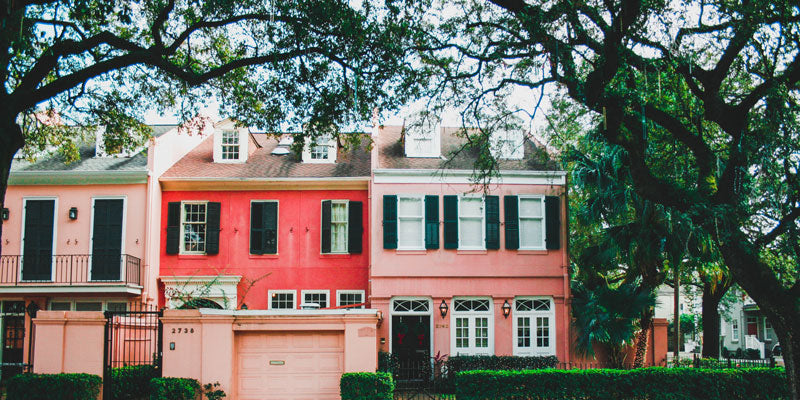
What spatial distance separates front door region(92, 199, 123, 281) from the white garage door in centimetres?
796

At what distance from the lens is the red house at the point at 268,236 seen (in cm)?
2464

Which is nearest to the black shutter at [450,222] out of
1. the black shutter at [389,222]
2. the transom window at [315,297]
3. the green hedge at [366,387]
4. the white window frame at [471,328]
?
the black shutter at [389,222]

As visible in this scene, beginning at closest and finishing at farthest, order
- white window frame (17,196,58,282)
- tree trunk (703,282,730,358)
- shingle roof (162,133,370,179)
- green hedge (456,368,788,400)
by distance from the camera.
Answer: green hedge (456,368,788,400), white window frame (17,196,58,282), shingle roof (162,133,370,179), tree trunk (703,282,730,358)

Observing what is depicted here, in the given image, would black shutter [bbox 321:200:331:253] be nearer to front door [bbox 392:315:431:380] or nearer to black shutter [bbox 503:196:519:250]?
front door [bbox 392:315:431:380]

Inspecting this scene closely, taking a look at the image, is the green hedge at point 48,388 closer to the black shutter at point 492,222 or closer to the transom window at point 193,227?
the transom window at point 193,227

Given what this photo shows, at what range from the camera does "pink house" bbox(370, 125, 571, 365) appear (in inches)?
939

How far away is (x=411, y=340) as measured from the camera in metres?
23.8

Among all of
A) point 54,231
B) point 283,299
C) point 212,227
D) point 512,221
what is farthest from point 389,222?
point 54,231

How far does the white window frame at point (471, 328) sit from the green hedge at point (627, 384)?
6.28 m

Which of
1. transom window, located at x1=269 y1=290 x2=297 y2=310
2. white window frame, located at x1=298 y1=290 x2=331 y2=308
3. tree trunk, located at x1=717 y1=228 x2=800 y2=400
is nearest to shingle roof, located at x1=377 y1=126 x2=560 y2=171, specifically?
white window frame, located at x1=298 y1=290 x2=331 y2=308

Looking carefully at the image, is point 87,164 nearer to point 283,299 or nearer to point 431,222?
point 283,299

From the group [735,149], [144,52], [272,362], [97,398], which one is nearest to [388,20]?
[144,52]

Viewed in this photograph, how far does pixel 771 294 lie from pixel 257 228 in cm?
1559

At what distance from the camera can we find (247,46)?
1609cm
